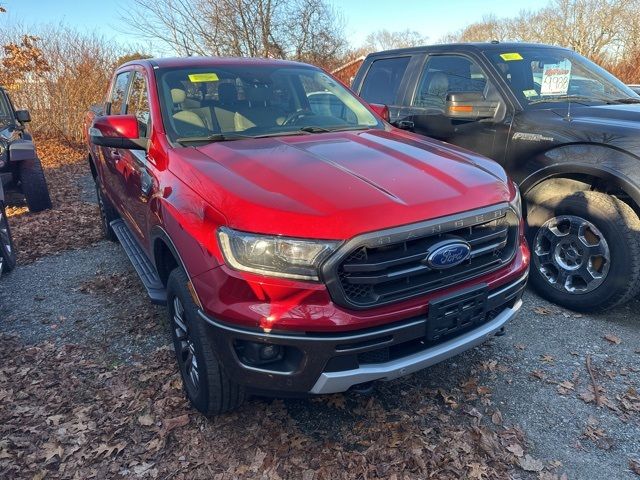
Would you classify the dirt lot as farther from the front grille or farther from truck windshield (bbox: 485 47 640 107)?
truck windshield (bbox: 485 47 640 107)

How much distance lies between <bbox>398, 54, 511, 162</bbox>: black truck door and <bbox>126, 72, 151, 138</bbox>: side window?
225cm

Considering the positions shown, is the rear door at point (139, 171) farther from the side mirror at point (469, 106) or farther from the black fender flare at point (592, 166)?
the black fender flare at point (592, 166)

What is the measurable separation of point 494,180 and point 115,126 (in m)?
2.37

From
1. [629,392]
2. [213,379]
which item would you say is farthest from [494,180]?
[213,379]

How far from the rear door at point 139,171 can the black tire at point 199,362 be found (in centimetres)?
76

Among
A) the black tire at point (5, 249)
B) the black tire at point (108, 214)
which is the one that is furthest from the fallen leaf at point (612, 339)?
the black tire at point (5, 249)

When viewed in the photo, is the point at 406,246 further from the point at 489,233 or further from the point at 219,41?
the point at 219,41

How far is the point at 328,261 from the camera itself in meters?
1.99

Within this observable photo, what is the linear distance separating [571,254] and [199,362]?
2901mm

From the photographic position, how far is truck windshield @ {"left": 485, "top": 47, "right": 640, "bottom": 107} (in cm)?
411

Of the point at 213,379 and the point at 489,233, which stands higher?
the point at 489,233

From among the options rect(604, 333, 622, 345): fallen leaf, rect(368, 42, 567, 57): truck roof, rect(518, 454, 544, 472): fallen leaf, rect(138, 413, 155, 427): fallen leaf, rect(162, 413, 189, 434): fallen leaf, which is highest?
rect(368, 42, 567, 57): truck roof

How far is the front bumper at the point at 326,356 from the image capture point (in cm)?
203

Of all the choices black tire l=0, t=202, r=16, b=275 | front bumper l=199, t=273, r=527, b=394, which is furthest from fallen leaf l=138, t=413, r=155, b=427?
black tire l=0, t=202, r=16, b=275
